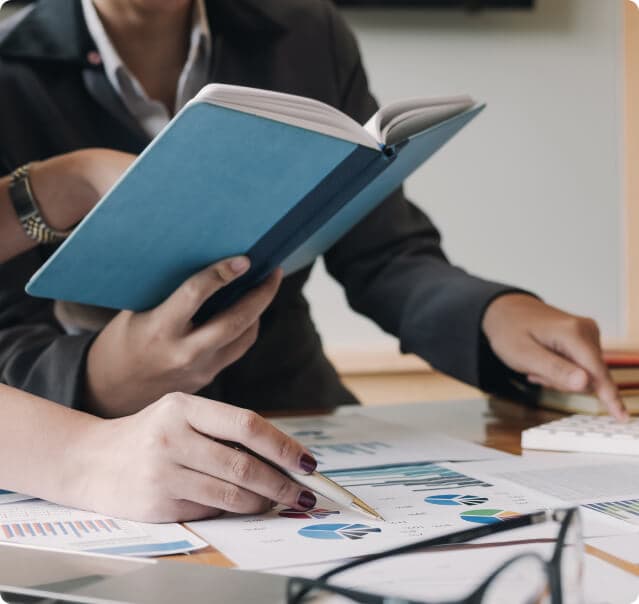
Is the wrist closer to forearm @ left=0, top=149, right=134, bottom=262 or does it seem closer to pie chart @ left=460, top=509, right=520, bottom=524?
forearm @ left=0, top=149, right=134, bottom=262

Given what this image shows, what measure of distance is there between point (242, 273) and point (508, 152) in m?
1.67

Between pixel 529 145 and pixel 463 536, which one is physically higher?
pixel 463 536

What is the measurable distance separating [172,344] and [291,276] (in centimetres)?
40

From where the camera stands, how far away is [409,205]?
1.18 meters

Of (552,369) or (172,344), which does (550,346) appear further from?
(172,344)

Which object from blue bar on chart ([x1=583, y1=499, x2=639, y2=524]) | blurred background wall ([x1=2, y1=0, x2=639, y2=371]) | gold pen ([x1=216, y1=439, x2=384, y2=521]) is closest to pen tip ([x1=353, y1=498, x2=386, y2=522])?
gold pen ([x1=216, y1=439, x2=384, y2=521])

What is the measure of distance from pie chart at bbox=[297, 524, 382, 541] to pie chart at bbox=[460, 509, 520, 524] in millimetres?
58

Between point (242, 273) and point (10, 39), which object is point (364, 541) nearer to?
point (242, 273)

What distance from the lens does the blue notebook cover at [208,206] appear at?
1.81 ft

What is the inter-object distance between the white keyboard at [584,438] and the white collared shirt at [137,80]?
55 cm

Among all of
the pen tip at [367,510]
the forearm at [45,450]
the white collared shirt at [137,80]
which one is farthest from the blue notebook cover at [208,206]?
the white collared shirt at [137,80]

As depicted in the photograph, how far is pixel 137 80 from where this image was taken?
1.03 metres

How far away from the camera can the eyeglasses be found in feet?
1.01

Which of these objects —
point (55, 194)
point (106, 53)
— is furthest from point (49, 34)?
point (55, 194)
